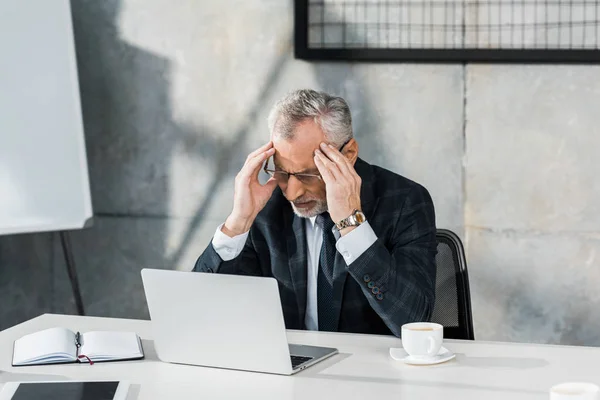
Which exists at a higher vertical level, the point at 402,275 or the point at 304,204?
the point at 304,204

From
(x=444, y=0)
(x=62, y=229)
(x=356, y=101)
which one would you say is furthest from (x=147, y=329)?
(x=444, y=0)

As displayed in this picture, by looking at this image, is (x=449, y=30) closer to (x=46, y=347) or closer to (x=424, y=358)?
(x=424, y=358)

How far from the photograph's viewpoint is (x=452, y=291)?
6.70 feet

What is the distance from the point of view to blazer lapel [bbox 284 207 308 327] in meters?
2.03

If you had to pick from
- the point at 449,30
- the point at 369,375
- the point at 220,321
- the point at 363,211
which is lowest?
the point at 369,375

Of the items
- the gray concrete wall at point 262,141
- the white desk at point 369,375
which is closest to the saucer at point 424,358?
the white desk at point 369,375

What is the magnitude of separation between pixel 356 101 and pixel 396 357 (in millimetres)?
1696

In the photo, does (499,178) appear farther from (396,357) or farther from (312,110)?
(396,357)

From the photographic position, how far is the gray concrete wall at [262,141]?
3014mm

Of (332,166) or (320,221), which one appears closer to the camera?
(332,166)

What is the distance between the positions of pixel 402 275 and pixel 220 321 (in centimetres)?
54

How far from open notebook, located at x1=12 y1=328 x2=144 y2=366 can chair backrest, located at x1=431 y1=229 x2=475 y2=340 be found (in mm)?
766

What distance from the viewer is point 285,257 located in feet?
6.75

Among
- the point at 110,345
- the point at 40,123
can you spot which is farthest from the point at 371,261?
the point at 40,123
